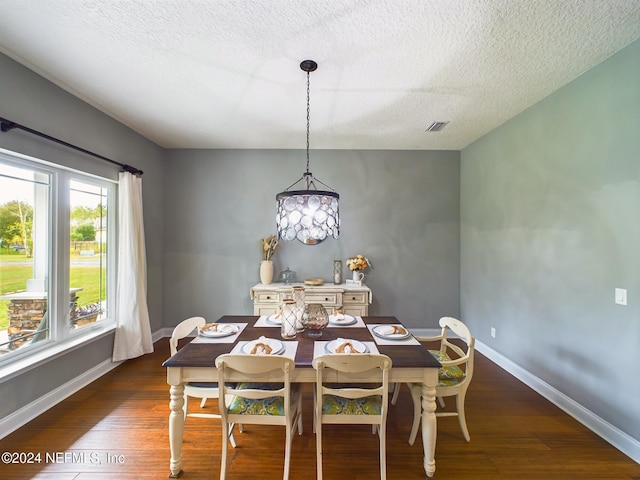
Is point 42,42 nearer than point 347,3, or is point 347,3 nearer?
point 347,3

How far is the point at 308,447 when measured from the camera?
1846 mm

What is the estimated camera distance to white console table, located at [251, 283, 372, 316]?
136 inches

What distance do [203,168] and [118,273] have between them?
1.70 m

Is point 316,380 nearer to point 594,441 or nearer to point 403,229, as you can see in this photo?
point 594,441

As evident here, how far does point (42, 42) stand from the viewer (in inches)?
71.2

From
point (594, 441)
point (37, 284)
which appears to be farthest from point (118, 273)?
point (594, 441)

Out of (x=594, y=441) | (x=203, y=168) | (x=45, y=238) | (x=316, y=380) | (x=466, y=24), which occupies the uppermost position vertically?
(x=466, y=24)

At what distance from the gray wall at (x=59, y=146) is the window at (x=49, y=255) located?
0.47 feet

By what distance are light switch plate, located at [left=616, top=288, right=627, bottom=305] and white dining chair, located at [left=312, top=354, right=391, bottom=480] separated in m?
1.68

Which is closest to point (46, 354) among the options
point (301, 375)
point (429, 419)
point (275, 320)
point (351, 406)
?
point (275, 320)

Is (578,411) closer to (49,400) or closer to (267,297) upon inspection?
(267,297)

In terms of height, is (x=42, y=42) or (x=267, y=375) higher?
(x=42, y=42)

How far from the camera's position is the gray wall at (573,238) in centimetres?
183

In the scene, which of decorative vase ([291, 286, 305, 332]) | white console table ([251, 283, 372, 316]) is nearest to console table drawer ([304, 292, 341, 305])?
white console table ([251, 283, 372, 316])
